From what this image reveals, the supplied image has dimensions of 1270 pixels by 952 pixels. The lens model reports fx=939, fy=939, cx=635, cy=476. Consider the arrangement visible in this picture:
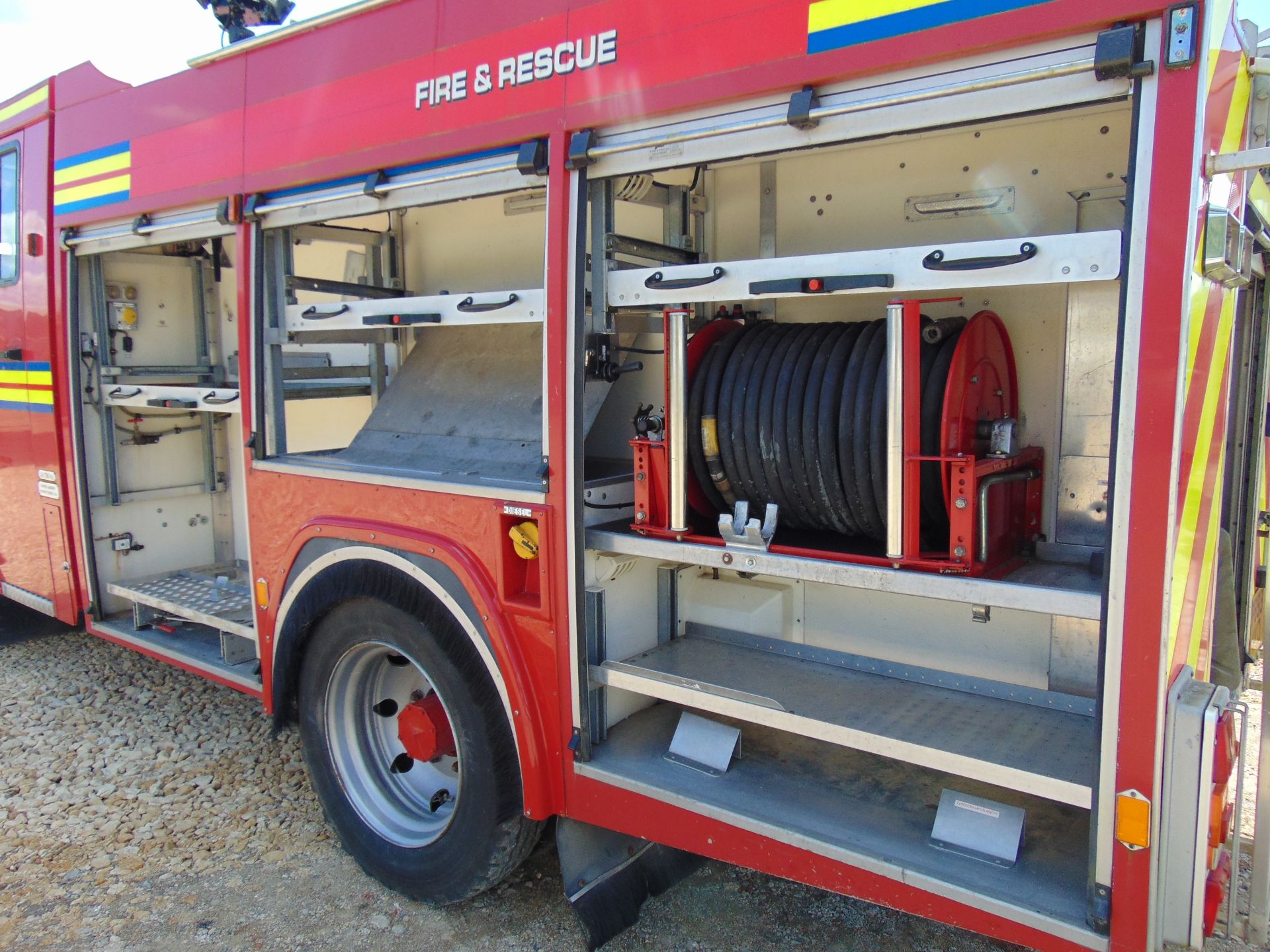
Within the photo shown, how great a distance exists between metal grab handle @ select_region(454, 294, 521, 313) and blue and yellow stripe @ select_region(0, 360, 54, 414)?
2763 millimetres

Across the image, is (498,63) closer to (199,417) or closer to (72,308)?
(72,308)

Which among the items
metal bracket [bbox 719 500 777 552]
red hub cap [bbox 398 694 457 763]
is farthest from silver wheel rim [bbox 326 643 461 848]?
metal bracket [bbox 719 500 777 552]

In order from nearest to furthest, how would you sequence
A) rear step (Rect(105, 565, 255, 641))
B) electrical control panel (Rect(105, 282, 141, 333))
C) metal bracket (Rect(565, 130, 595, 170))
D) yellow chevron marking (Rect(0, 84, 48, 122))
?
metal bracket (Rect(565, 130, 595, 170))
rear step (Rect(105, 565, 255, 641))
yellow chevron marking (Rect(0, 84, 48, 122))
electrical control panel (Rect(105, 282, 141, 333))

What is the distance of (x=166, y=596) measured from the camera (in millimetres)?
4309

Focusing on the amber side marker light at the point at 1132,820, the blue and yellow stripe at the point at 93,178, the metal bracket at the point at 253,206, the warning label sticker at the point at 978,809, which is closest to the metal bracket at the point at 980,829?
the warning label sticker at the point at 978,809

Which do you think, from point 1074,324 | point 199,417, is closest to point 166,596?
point 199,417

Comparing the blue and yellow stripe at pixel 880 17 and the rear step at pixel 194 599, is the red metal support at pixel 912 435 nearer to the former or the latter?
the blue and yellow stripe at pixel 880 17

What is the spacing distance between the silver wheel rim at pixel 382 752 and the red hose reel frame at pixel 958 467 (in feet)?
4.05

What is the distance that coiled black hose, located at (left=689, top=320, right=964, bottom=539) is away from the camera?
91.3 inches

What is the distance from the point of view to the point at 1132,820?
1817 millimetres

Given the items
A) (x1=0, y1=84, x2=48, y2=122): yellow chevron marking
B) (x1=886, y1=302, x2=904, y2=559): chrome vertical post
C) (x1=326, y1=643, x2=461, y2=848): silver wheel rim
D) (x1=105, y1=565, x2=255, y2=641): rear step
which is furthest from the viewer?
(x1=0, y1=84, x2=48, y2=122): yellow chevron marking

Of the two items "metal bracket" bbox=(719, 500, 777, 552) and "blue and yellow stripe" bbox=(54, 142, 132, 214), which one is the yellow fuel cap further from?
"blue and yellow stripe" bbox=(54, 142, 132, 214)

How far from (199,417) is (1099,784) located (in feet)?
15.6

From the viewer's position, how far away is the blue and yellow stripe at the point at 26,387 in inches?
176
